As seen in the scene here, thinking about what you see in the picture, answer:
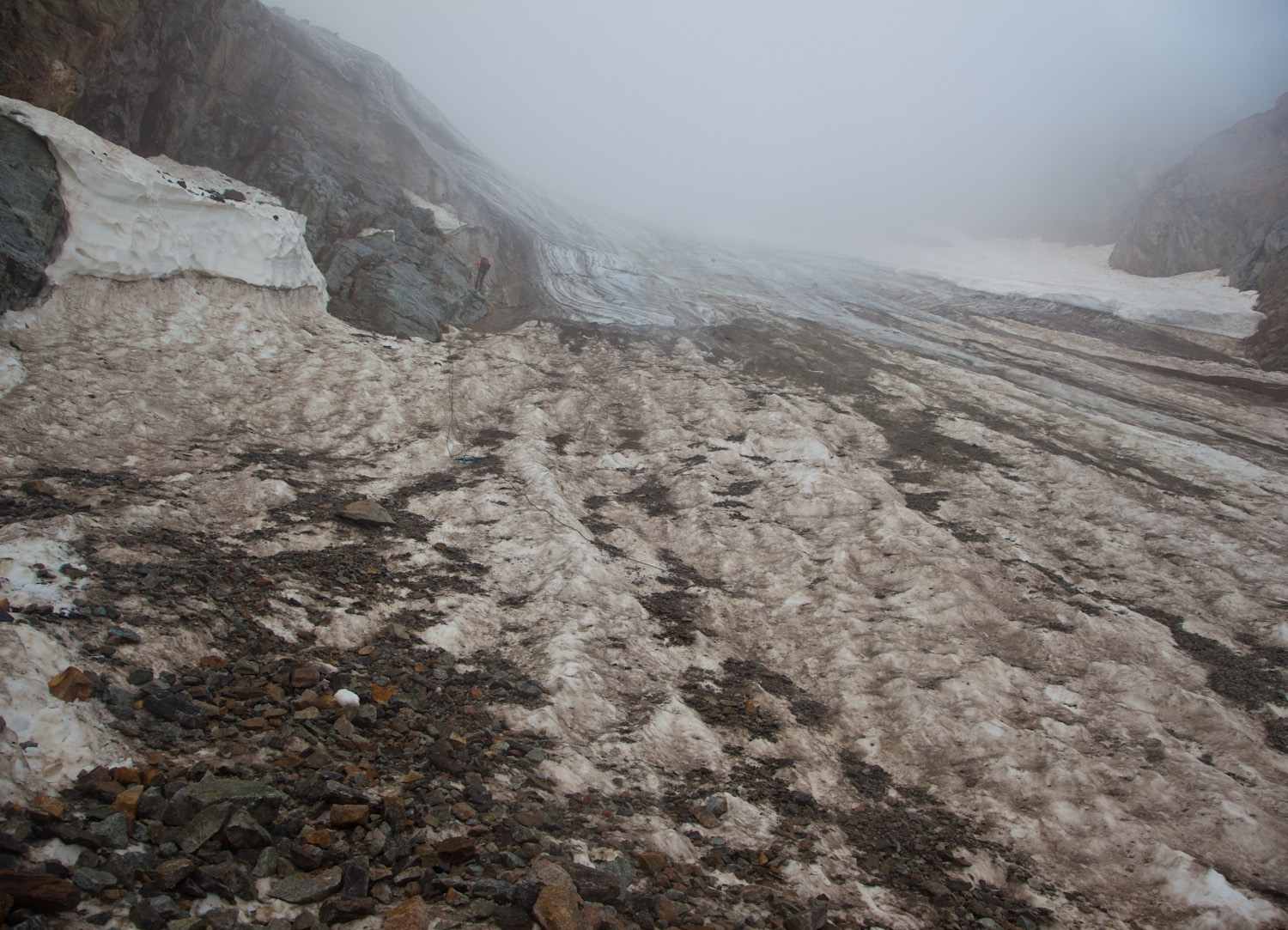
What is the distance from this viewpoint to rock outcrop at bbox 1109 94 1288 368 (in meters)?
28.9

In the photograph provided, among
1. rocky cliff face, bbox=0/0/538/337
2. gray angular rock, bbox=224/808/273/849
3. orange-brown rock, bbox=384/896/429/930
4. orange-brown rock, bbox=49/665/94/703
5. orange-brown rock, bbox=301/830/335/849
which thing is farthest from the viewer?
rocky cliff face, bbox=0/0/538/337

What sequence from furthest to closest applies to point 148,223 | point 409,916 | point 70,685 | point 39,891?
point 148,223
point 70,685
point 409,916
point 39,891

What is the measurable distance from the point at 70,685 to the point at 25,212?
1058 cm

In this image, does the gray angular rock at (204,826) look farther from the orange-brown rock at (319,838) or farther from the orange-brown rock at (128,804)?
the orange-brown rock at (319,838)

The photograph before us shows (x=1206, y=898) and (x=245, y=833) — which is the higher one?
(x=245, y=833)

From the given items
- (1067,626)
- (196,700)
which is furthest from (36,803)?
(1067,626)

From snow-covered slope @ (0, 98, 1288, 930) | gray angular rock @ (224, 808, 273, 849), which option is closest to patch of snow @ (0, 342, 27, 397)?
snow-covered slope @ (0, 98, 1288, 930)

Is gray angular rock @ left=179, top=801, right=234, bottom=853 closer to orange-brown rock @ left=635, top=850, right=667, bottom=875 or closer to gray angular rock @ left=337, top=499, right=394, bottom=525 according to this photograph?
orange-brown rock @ left=635, top=850, right=667, bottom=875

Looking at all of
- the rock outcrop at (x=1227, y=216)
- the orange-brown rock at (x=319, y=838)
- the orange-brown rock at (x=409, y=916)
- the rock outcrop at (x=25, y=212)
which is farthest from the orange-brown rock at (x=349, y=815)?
the rock outcrop at (x=1227, y=216)

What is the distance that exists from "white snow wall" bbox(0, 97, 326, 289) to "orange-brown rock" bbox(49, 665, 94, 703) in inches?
397

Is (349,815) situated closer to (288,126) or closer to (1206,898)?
(1206,898)

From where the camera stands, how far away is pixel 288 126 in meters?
21.3

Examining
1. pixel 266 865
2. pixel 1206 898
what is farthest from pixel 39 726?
pixel 1206 898

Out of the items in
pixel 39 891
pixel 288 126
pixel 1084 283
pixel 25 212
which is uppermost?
pixel 1084 283
